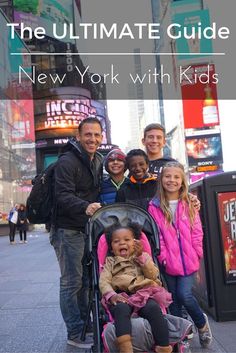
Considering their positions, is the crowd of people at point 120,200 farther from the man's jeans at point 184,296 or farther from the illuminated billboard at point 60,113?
the illuminated billboard at point 60,113

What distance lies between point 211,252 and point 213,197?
62 centimetres

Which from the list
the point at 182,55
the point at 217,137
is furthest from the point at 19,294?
the point at 217,137

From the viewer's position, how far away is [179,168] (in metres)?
4.79

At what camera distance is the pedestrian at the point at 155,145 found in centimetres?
525

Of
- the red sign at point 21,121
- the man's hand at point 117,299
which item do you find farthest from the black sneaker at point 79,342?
the red sign at point 21,121

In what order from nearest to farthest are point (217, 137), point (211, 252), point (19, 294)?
1. point (211, 252)
2. point (19, 294)
3. point (217, 137)

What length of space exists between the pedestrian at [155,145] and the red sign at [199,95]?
32913 mm

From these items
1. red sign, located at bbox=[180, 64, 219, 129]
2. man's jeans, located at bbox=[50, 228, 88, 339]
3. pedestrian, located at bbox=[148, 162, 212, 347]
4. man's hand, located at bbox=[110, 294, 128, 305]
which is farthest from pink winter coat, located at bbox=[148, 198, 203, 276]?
red sign, located at bbox=[180, 64, 219, 129]

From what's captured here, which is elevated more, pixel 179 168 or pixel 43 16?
pixel 43 16

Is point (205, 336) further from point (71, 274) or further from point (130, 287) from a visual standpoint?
point (71, 274)

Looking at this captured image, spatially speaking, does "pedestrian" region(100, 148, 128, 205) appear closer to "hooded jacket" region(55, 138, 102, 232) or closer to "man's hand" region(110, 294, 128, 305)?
"hooded jacket" region(55, 138, 102, 232)

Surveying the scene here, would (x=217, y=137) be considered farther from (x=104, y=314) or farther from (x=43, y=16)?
(x=104, y=314)

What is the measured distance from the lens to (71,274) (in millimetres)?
4941

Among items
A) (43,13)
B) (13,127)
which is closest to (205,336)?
(13,127)
